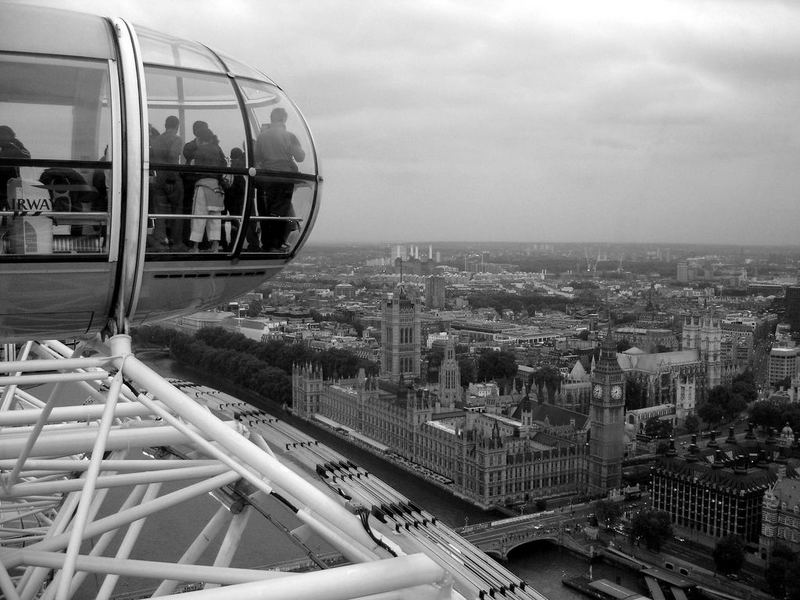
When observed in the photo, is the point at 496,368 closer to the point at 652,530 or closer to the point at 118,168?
the point at 652,530

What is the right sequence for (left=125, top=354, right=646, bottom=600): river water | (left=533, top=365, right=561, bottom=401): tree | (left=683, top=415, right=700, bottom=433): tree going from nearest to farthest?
(left=125, top=354, right=646, bottom=600): river water, (left=683, top=415, right=700, bottom=433): tree, (left=533, top=365, right=561, bottom=401): tree

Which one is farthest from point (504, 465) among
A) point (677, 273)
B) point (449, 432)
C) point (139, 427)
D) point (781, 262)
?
point (677, 273)

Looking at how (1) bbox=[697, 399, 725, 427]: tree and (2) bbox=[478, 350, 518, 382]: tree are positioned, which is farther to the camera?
(2) bbox=[478, 350, 518, 382]: tree

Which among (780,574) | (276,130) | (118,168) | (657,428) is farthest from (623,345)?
(118,168)

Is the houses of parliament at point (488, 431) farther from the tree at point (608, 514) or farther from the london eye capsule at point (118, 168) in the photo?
the london eye capsule at point (118, 168)

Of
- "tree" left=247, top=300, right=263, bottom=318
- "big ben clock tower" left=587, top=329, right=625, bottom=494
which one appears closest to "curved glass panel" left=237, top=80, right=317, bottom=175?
"big ben clock tower" left=587, top=329, right=625, bottom=494

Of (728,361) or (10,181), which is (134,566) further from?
(728,361)

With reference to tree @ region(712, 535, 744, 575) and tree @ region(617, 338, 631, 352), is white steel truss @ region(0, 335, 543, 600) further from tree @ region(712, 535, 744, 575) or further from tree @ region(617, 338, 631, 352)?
tree @ region(617, 338, 631, 352)

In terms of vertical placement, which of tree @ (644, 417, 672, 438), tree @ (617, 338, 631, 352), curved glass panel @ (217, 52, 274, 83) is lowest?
tree @ (644, 417, 672, 438)
